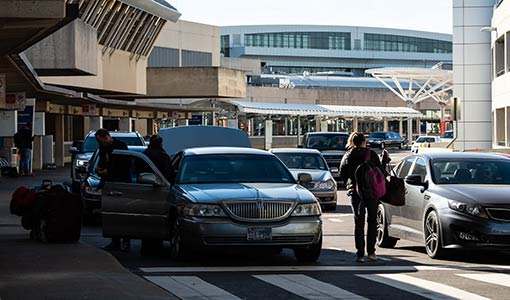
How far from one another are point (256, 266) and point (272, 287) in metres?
2.23

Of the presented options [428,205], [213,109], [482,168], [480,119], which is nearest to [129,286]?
[428,205]

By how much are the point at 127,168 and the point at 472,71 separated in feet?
130

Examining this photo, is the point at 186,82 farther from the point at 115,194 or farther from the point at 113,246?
the point at 115,194

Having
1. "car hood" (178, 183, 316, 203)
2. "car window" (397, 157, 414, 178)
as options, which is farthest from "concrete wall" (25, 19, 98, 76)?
"car hood" (178, 183, 316, 203)

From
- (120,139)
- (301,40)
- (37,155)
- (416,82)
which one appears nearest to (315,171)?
(120,139)

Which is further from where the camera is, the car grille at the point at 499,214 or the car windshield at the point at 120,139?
the car windshield at the point at 120,139

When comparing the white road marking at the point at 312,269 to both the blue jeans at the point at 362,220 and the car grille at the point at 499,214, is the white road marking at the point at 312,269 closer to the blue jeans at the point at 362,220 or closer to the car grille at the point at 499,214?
the blue jeans at the point at 362,220

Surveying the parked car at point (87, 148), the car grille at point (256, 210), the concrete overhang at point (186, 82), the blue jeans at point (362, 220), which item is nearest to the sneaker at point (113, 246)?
the car grille at point (256, 210)

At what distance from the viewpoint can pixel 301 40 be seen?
157625 mm

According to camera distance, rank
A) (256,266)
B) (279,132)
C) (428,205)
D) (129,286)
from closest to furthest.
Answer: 1. (129,286)
2. (256,266)
3. (428,205)
4. (279,132)

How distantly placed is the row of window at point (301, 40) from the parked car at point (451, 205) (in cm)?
13732

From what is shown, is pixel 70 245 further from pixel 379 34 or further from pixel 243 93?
pixel 379 34

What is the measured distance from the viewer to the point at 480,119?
2125 inches

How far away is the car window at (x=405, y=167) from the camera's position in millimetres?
17422
